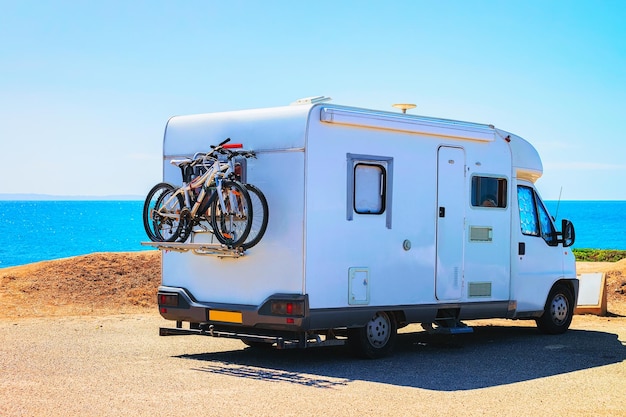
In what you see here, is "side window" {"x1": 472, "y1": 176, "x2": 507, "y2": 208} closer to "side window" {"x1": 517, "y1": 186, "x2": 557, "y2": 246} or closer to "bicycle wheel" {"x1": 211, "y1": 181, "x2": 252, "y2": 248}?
"side window" {"x1": 517, "y1": 186, "x2": 557, "y2": 246}

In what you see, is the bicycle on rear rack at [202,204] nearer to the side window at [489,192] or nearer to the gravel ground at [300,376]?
the gravel ground at [300,376]

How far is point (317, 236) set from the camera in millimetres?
10852

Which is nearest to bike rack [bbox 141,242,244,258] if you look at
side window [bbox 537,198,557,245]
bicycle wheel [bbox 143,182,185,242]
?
bicycle wheel [bbox 143,182,185,242]

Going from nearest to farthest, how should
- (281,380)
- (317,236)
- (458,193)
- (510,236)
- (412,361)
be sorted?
1. (281,380)
2. (317,236)
3. (412,361)
4. (458,193)
5. (510,236)

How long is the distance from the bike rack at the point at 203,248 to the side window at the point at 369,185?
1.31 metres

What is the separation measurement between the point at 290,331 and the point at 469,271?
2.75 metres

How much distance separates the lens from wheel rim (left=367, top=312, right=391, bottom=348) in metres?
11.6

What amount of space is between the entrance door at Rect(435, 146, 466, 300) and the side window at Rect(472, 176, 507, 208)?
0.29 m

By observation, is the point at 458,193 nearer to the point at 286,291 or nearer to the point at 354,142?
the point at 354,142

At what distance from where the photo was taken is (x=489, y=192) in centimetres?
1292

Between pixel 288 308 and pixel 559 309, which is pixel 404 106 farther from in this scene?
pixel 559 309

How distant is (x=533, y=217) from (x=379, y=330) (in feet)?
11.1

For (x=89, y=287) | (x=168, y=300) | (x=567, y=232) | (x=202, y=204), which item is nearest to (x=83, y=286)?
(x=89, y=287)

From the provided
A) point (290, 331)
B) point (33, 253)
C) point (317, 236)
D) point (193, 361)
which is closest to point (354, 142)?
point (317, 236)
